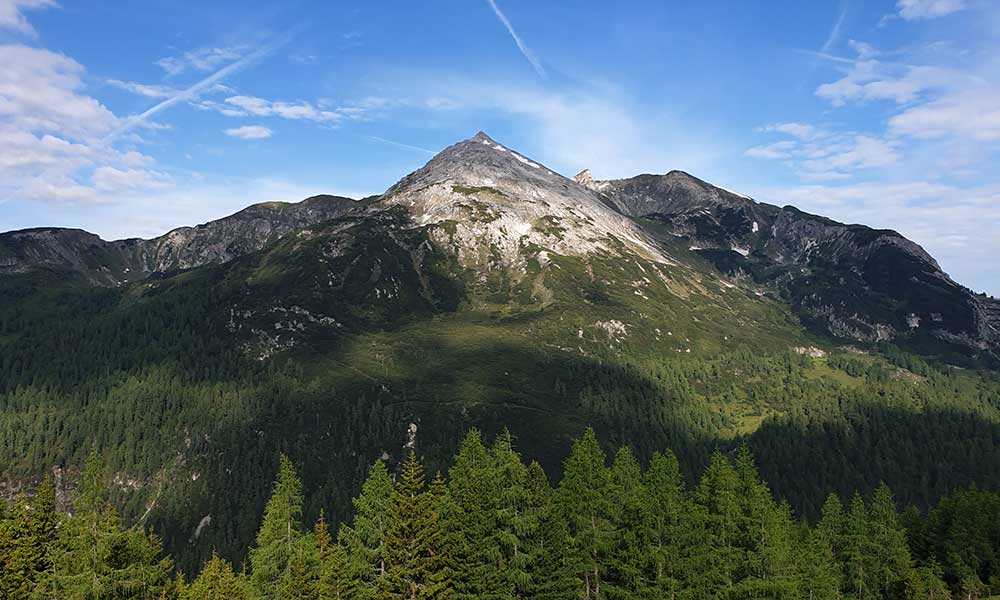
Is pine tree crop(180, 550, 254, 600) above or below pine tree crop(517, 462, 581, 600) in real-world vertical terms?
below

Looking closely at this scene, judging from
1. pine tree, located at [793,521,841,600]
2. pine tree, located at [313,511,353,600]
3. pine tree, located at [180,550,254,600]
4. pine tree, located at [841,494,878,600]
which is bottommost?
pine tree, located at [841,494,878,600]

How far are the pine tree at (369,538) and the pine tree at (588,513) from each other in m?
16.9

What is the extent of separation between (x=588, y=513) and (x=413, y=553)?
17.0 metres

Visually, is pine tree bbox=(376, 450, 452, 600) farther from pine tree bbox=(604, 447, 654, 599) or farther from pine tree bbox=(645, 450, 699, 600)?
pine tree bbox=(645, 450, 699, 600)

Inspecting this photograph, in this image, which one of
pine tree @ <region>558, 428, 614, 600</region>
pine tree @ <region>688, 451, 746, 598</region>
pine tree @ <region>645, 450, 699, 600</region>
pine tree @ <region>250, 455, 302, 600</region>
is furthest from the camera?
pine tree @ <region>250, 455, 302, 600</region>

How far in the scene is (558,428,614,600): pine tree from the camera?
53656 mm

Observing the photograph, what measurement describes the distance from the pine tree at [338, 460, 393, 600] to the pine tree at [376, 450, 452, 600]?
218 inches

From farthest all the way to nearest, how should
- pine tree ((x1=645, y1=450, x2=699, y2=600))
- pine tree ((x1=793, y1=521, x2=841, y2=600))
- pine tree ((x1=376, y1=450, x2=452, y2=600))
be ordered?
1. pine tree ((x1=793, y1=521, x2=841, y2=600))
2. pine tree ((x1=645, y1=450, x2=699, y2=600))
3. pine tree ((x1=376, y1=450, x2=452, y2=600))

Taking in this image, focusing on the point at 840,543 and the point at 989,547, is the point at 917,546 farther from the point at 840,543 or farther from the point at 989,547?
the point at 840,543

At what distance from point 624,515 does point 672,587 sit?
7.17m

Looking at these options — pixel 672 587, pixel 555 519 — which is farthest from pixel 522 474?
pixel 672 587

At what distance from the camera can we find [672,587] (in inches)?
1999

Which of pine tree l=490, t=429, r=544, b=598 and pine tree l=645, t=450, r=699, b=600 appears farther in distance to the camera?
pine tree l=645, t=450, r=699, b=600

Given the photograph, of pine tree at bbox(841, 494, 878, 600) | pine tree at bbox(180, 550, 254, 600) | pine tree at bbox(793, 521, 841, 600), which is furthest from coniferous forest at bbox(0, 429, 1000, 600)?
pine tree at bbox(841, 494, 878, 600)
